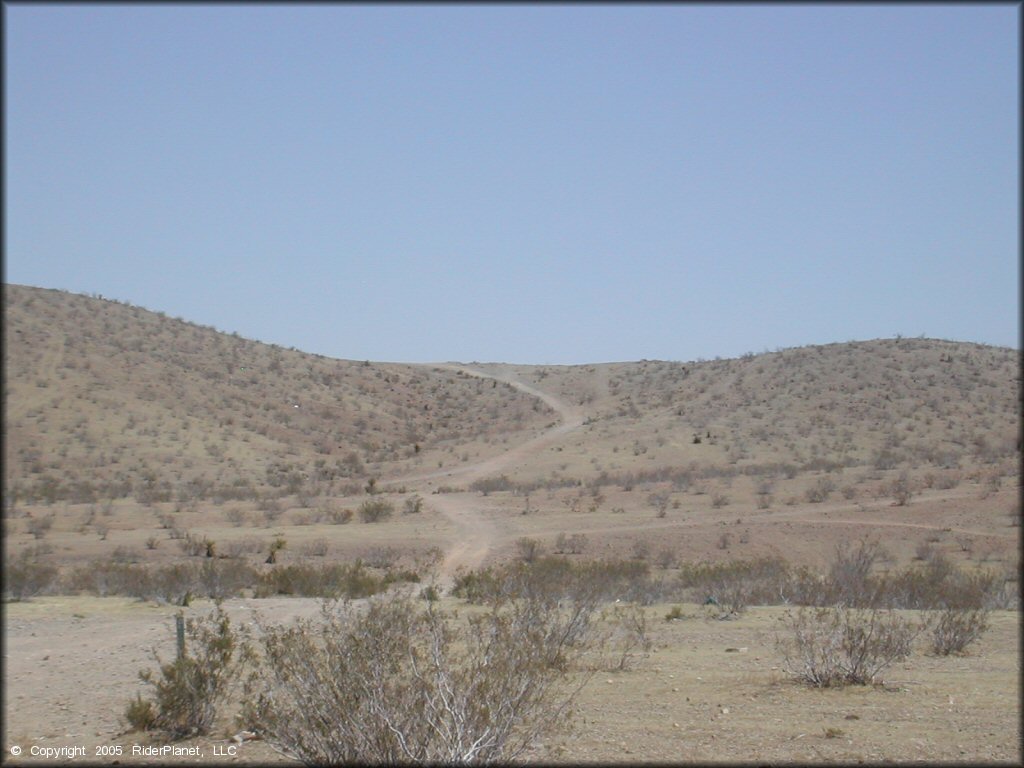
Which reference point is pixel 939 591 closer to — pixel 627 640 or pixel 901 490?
pixel 627 640

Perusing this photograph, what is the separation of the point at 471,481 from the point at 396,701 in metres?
42.9

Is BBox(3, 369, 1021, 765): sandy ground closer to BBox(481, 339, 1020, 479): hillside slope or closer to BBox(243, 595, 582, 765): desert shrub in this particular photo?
BBox(243, 595, 582, 765): desert shrub

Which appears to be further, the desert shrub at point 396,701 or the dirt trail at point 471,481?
the dirt trail at point 471,481

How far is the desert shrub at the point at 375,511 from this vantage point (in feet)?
126

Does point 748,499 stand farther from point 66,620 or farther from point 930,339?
point 930,339

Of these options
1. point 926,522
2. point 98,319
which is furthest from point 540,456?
point 98,319

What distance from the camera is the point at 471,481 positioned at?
5103 centimetres

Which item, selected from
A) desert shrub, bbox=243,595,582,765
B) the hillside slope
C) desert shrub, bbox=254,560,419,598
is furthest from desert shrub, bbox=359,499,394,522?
desert shrub, bbox=243,595,582,765

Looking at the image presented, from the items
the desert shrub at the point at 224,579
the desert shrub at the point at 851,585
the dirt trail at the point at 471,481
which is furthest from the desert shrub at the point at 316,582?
the desert shrub at the point at 851,585

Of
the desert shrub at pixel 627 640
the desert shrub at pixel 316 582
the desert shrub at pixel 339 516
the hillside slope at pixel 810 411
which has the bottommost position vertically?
the desert shrub at pixel 627 640

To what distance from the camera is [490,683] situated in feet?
27.6

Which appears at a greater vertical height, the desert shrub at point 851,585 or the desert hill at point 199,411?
the desert hill at point 199,411

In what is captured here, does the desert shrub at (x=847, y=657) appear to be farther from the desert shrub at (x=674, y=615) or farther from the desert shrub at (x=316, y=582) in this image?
the desert shrub at (x=316, y=582)

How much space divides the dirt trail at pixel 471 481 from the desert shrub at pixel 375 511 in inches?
88.4
